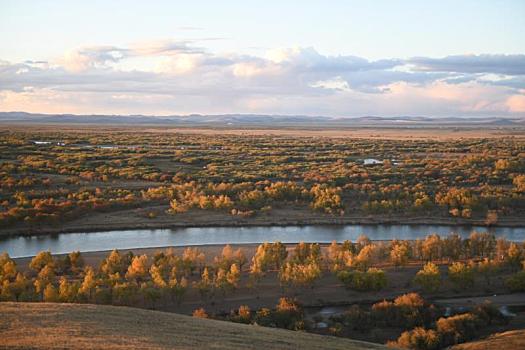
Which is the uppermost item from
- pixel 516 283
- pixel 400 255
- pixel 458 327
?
pixel 400 255

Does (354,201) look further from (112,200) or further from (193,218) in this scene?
(112,200)

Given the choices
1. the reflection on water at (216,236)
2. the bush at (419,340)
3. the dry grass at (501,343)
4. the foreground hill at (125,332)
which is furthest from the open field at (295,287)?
the reflection on water at (216,236)

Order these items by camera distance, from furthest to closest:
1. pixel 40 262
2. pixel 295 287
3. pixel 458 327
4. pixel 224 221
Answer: pixel 224 221, pixel 40 262, pixel 295 287, pixel 458 327

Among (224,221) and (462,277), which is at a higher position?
(462,277)

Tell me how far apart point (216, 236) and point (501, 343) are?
22813mm

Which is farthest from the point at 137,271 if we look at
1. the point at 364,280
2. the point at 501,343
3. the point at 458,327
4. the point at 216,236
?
the point at 501,343

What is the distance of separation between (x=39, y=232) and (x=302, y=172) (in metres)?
32.5

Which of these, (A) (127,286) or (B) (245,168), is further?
(B) (245,168)

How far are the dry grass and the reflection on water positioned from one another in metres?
17.9

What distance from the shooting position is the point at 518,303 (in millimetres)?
24391

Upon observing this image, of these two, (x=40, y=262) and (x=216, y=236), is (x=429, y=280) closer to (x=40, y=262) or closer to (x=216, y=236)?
(x=216, y=236)

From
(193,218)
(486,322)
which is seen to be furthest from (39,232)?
(486,322)

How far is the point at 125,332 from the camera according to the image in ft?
49.6

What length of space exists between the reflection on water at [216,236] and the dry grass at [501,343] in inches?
703
